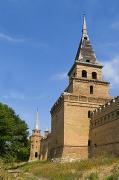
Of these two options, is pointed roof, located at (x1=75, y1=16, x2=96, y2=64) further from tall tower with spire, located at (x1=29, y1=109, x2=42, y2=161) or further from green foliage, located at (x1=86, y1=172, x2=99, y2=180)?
tall tower with spire, located at (x1=29, y1=109, x2=42, y2=161)

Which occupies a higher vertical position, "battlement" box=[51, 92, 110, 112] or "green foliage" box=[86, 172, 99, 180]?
"battlement" box=[51, 92, 110, 112]

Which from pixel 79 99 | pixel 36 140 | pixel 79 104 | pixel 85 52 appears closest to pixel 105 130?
pixel 79 104

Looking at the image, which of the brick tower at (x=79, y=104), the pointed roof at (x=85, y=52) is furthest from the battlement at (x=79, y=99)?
the pointed roof at (x=85, y=52)

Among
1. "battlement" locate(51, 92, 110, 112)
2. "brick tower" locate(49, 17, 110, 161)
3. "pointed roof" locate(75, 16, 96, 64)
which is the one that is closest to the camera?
"brick tower" locate(49, 17, 110, 161)

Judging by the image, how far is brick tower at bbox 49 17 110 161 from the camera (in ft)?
122

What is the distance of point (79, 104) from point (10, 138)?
36.5 ft

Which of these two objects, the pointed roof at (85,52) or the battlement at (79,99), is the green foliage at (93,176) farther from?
the pointed roof at (85,52)

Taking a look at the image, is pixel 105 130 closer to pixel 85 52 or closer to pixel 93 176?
pixel 93 176

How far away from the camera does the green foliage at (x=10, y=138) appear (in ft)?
137

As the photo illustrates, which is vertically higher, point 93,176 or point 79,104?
point 79,104

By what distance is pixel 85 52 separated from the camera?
147 feet

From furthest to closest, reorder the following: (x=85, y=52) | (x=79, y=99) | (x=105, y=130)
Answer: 1. (x=85, y=52)
2. (x=79, y=99)
3. (x=105, y=130)

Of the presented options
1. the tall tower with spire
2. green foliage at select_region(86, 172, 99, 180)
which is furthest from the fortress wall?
the tall tower with spire

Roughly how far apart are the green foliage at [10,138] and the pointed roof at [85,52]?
41.9 ft
